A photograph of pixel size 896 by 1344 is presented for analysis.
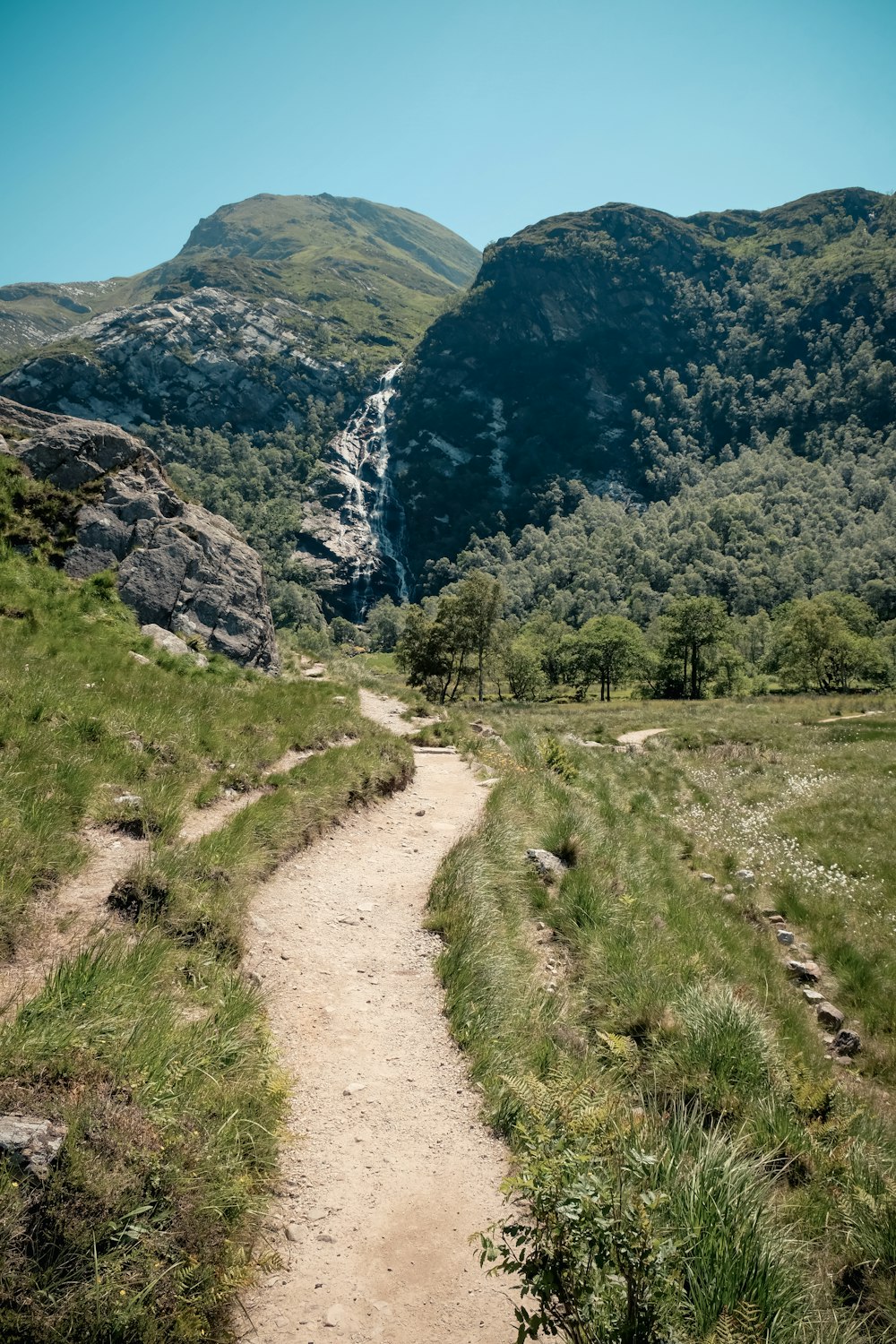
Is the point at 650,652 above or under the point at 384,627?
above

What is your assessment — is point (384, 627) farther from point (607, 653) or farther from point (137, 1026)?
point (137, 1026)

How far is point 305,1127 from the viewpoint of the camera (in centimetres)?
473

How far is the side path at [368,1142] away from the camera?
3602 mm

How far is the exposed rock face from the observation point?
784 inches

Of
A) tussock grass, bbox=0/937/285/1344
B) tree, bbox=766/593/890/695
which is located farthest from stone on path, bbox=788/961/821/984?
tree, bbox=766/593/890/695

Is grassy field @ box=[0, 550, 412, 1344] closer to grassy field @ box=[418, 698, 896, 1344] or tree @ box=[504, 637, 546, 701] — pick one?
grassy field @ box=[418, 698, 896, 1344]

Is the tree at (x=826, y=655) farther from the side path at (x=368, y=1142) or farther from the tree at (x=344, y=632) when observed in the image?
the tree at (x=344, y=632)

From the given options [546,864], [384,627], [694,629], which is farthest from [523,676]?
[546,864]

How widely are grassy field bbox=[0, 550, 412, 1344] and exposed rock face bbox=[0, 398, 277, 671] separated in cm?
950

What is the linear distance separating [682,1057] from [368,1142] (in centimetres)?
306

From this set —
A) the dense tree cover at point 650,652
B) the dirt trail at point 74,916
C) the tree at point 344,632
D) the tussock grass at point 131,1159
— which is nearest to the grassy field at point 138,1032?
the tussock grass at point 131,1159

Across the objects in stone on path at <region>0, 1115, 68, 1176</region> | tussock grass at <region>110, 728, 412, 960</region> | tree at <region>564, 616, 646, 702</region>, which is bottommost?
tree at <region>564, 616, 646, 702</region>

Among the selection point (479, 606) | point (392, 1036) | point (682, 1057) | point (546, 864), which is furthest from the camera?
point (479, 606)

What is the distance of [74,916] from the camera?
19.0ft
